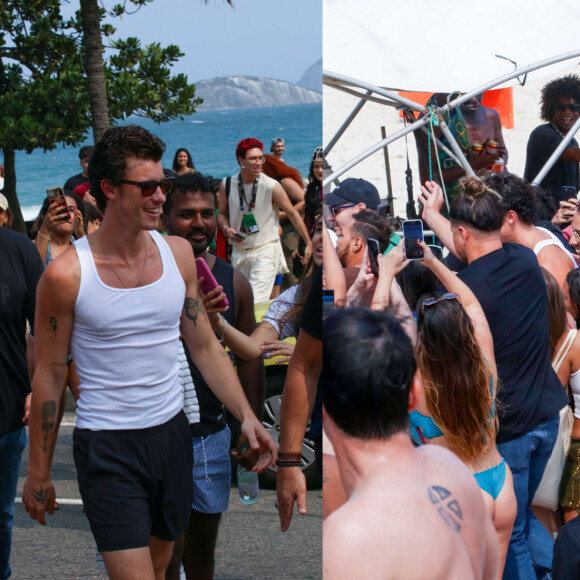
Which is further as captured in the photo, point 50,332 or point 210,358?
point 210,358

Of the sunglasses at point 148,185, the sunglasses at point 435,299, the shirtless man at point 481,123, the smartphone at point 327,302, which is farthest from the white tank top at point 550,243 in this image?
the smartphone at point 327,302

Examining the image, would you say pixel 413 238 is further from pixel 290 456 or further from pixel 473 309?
pixel 290 456

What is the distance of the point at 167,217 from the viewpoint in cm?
252

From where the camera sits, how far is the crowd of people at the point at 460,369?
157 cm

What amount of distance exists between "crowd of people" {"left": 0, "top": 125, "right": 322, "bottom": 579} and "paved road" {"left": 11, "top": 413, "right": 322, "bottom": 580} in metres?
0.48

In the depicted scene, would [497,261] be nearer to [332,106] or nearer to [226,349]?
[226,349]

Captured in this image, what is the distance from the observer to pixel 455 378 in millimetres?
2355

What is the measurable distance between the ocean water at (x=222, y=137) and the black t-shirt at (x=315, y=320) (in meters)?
0.30

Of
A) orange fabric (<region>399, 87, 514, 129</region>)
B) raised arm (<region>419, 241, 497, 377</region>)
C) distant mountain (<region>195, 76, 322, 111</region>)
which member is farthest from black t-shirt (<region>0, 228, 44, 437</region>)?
orange fabric (<region>399, 87, 514, 129</region>)

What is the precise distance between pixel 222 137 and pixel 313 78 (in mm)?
638

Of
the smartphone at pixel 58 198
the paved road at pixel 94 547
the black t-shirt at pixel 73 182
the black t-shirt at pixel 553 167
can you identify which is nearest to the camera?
the smartphone at pixel 58 198

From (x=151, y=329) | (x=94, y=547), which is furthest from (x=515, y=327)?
(x=94, y=547)

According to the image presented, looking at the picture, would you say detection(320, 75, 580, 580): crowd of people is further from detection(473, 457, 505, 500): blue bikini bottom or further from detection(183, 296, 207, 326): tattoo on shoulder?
detection(183, 296, 207, 326): tattoo on shoulder

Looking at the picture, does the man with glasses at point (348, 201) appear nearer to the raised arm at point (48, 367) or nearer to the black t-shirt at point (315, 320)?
the black t-shirt at point (315, 320)
